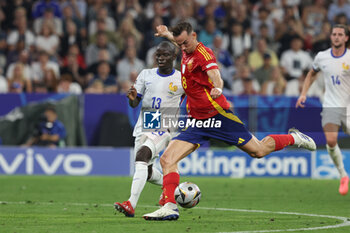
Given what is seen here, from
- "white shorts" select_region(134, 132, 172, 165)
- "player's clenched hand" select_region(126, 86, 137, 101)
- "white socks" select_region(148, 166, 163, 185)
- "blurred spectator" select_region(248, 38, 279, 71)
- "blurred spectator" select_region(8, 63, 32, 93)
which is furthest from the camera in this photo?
"blurred spectator" select_region(248, 38, 279, 71)

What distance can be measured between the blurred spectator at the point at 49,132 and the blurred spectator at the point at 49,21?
351 centimetres

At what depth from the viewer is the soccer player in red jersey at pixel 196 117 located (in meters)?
9.16

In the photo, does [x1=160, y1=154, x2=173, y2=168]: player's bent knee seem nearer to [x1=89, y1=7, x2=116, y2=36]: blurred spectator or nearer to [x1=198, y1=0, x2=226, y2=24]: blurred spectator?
[x1=89, y1=7, x2=116, y2=36]: blurred spectator

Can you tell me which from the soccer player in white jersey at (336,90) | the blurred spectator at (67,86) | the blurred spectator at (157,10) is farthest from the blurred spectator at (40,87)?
the soccer player in white jersey at (336,90)

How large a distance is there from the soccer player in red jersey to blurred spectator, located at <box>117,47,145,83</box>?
9.74 metres

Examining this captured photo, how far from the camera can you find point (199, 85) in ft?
30.6

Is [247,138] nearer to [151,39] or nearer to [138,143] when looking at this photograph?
[138,143]

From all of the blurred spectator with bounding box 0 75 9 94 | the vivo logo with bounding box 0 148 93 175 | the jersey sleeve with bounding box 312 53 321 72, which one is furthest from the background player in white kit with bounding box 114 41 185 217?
the blurred spectator with bounding box 0 75 9 94

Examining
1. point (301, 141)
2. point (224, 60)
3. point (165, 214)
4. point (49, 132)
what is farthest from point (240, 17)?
point (165, 214)

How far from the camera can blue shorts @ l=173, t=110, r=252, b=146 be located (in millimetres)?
9383

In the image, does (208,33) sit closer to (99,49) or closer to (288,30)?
(288,30)

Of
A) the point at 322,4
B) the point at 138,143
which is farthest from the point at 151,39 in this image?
the point at 138,143

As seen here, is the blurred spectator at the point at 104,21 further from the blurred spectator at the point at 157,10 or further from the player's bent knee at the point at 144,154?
the player's bent knee at the point at 144,154

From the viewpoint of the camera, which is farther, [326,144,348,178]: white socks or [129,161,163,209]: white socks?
Answer: [326,144,348,178]: white socks
